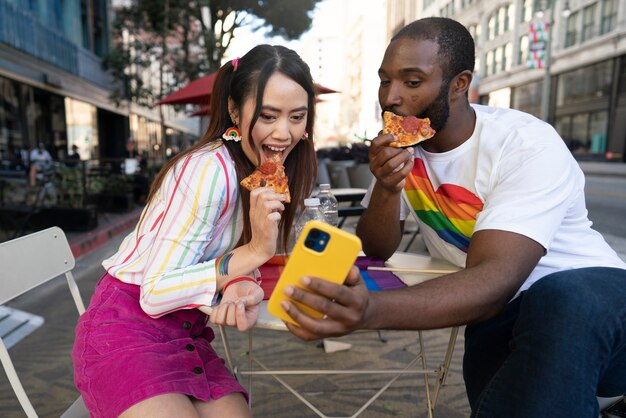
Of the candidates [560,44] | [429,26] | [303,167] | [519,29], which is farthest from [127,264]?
[519,29]

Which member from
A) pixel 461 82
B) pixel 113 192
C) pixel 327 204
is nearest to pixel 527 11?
pixel 113 192

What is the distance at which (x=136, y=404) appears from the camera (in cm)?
137

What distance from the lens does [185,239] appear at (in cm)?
157

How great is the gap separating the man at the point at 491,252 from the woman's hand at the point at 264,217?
1.51ft

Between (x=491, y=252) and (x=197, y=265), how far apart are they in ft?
3.15

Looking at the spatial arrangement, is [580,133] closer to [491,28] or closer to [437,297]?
[491,28]

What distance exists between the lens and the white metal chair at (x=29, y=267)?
1.58 m

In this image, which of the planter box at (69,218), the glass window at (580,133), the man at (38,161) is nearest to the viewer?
the planter box at (69,218)

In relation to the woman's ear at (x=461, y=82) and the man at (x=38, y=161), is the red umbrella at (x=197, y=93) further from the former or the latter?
the woman's ear at (x=461, y=82)

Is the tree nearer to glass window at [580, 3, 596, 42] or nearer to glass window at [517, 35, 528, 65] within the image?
glass window at [580, 3, 596, 42]

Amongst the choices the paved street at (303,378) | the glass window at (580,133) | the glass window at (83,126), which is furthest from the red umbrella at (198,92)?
the glass window at (580,133)

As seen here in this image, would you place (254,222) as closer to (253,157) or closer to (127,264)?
(253,157)

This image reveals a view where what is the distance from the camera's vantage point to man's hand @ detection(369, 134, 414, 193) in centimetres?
165

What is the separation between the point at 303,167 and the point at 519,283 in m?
1.06
